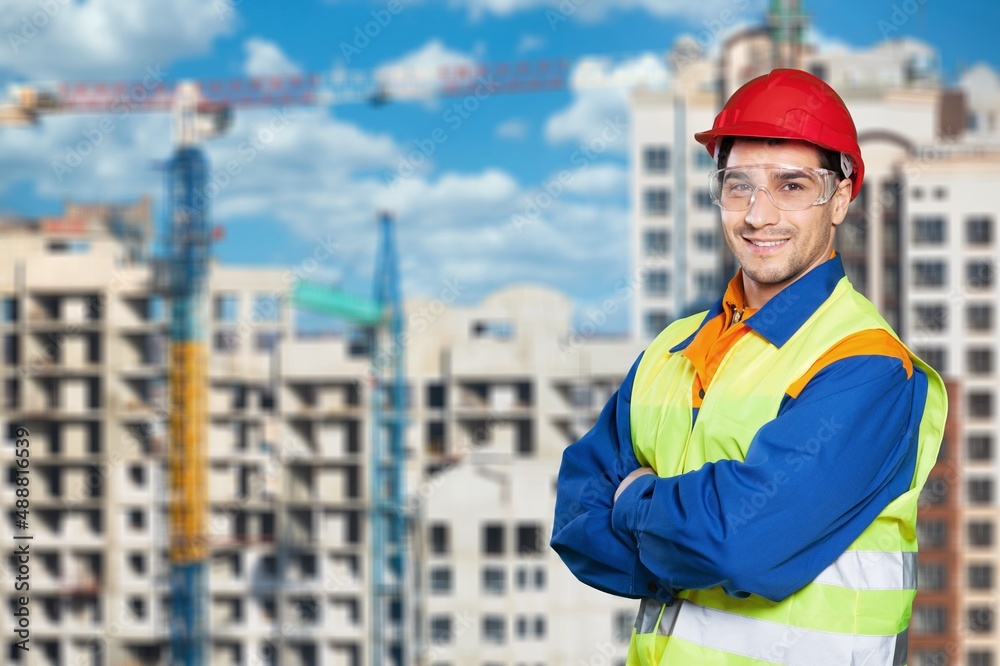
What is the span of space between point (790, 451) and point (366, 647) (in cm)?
2178

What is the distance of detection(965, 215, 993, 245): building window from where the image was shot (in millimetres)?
16703

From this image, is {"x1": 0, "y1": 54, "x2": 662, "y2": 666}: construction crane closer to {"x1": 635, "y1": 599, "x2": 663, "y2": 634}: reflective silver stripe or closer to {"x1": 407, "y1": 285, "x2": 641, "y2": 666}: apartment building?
{"x1": 407, "y1": 285, "x2": 641, "y2": 666}: apartment building

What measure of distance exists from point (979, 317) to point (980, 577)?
420 centimetres

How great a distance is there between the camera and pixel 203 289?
2302 cm


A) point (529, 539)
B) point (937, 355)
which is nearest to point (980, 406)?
point (937, 355)

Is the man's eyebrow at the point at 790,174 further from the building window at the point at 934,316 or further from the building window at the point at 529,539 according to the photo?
the building window at the point at 934,316

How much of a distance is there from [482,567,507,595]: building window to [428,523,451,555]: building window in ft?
3.06

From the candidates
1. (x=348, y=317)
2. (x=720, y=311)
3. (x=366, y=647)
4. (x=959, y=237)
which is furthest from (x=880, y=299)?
(x=720, y=311)

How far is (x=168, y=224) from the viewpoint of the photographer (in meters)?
22.6

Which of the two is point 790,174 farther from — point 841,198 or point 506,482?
point 506,482

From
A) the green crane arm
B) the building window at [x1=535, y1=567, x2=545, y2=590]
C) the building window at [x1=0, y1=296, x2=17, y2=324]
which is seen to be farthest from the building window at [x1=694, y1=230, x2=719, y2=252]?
the building window at [x1=0, y1=296, x2=17, y2=324]

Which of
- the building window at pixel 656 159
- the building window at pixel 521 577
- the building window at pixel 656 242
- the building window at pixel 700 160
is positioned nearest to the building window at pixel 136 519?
the building window at pixel 521 577

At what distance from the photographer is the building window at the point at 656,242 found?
20.8 metres

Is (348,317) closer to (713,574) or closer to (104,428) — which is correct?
(104,428)
